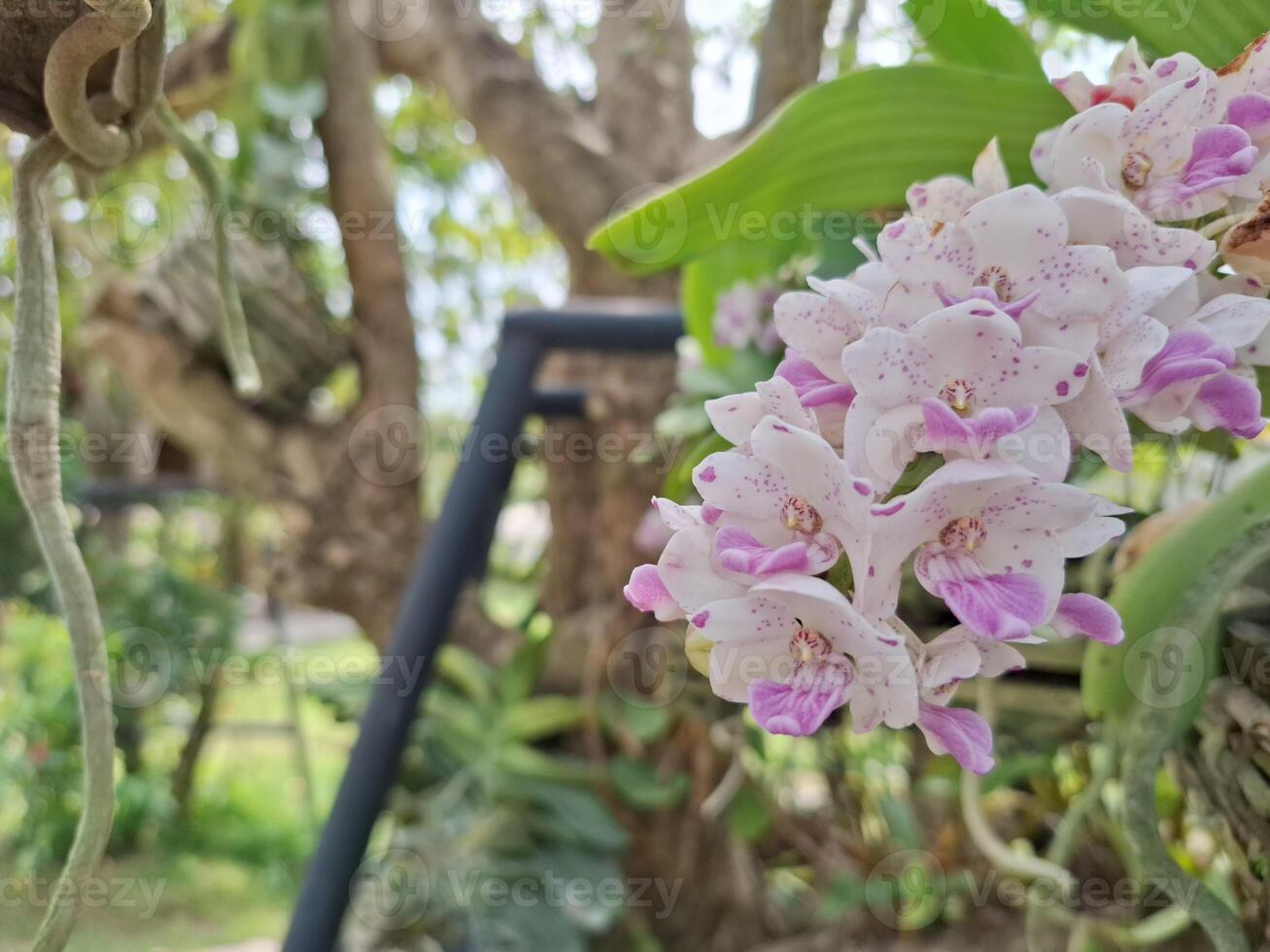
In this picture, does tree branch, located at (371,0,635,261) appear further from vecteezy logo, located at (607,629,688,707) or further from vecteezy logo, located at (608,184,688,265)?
vecteezy logo, located at (608,184,688,265)

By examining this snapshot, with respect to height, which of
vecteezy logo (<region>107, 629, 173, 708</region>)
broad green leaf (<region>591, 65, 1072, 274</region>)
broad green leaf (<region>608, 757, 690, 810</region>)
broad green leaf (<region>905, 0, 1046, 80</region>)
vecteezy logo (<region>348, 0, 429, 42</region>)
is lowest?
vecteezy logo (<region>107, 629, 173, 708</region>)

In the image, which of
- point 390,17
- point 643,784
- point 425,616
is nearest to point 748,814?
point 643,784

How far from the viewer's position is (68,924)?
163 millimetres

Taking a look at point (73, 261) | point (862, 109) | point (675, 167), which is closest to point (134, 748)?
point (73, 261)

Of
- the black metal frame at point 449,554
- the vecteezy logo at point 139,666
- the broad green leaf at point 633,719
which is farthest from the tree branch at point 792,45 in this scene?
the vecteezy logo at point 139,666

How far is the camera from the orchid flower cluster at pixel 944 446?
0.14 m

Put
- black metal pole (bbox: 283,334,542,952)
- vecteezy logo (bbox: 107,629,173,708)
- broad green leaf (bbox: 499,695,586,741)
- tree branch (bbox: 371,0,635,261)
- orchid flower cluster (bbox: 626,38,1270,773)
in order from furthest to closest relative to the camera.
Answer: vecteezy logo (bbox: 107,629,173,708) < tree branch (bbox: 371,0,635,261) < broad green leaf (bbox: 499,695,586,741) < black metal pole (bbox: 283,334,542,952) < orchid flower cluster (bbox: 626,38,1270,773)

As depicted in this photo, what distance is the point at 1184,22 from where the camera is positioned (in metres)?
0.23

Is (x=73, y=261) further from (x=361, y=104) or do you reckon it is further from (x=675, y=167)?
(x=675, y=167)

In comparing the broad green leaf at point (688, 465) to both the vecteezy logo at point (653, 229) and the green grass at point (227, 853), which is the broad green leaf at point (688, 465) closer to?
the vecteezy logo at point (653, 229)

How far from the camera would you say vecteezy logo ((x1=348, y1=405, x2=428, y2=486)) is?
932 millimetres

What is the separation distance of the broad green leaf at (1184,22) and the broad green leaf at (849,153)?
0.02m

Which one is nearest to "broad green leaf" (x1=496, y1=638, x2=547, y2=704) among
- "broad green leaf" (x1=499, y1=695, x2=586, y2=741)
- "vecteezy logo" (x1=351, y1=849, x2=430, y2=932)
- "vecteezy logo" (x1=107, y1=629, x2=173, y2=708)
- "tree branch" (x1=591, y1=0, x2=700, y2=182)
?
"broad green leaf" (x1=499, y1=695, x2=586, y2=741)

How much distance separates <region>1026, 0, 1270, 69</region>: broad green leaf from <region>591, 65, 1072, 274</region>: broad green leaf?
24mm
